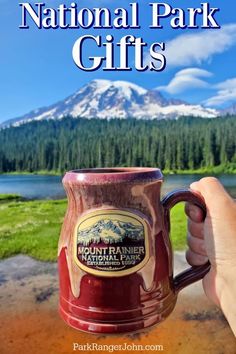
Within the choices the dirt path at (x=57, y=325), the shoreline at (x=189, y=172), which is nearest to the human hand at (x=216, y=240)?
the dirt path at (x=57, y=325)

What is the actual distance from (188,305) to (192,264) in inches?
124

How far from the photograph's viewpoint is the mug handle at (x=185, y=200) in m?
0.91

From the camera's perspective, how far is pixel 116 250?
804mm

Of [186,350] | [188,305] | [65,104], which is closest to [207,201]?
[186,350]

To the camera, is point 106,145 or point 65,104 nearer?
point 106,145

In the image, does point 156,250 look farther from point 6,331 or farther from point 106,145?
point 106,145

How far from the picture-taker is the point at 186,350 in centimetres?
329

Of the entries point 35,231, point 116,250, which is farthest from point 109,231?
point 35,231

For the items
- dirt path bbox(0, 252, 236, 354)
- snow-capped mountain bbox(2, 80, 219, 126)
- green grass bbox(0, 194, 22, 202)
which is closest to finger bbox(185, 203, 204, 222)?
dirt path bbox(0, 252, 236, 354)

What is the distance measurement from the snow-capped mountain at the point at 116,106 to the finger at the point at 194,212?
128895mm

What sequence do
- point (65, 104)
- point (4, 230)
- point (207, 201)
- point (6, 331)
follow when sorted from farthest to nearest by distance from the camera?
1. point (65, 104)
2. point (4, 230)
3. point (6, 331)
4. point (207, 201)

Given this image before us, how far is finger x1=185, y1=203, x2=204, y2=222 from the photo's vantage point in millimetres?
956

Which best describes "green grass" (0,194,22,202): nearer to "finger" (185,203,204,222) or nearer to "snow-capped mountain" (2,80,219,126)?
"finger" (185,203,204,222)

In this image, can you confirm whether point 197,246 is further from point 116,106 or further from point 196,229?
point 116,106
